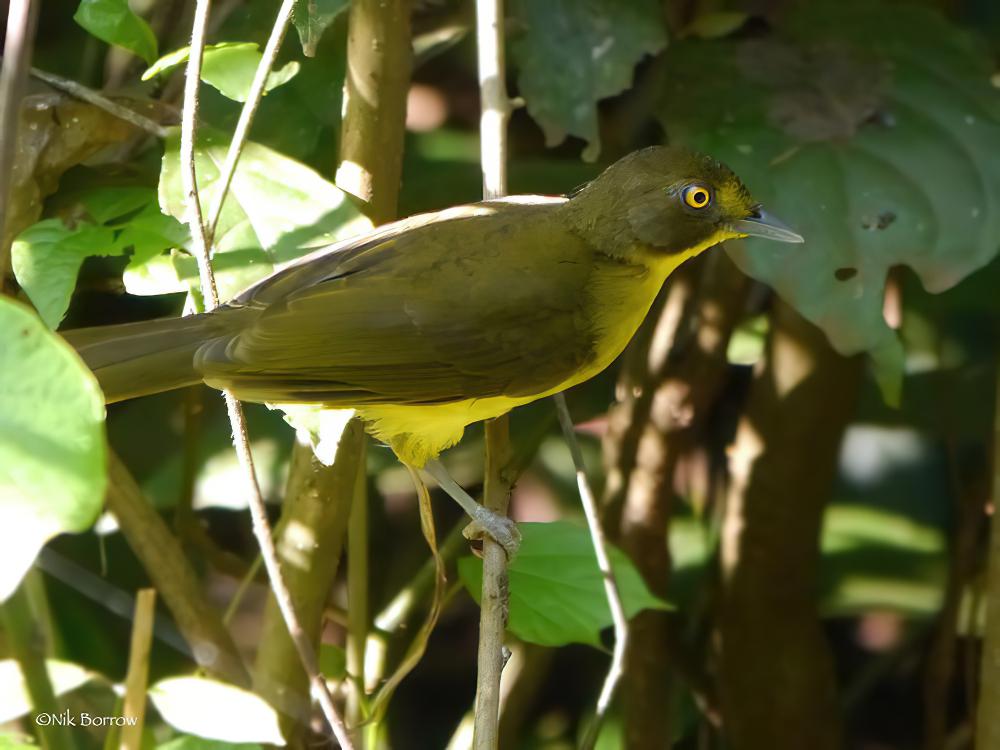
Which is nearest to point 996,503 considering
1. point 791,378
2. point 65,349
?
point 791,378

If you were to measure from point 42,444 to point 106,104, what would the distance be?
4.05 feet

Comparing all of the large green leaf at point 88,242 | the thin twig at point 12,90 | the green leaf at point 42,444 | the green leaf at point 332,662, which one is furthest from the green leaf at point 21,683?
the thin twig at point 12,90

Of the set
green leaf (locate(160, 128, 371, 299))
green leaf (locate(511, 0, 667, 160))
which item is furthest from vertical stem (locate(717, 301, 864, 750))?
green leaf (locate(160, 128, 371, 299))

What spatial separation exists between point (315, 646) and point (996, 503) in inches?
51.4

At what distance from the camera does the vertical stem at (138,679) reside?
6.73ft

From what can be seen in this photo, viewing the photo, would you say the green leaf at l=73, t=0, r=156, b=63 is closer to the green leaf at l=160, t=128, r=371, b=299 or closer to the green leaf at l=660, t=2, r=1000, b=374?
the green leaf at l=160, t=128, r=371, b=299

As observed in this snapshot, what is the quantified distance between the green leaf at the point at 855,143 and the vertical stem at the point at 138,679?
1219 millimetres

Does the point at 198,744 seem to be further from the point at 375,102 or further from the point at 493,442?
the point at 375,102

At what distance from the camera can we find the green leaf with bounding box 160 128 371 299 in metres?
1.92

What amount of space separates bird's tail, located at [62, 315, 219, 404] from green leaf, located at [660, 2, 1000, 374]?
0.98 metres

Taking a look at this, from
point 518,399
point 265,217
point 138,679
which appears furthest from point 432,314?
point 138,679

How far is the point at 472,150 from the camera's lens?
3072 millimetres

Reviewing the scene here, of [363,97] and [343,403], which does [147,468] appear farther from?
[363,97]

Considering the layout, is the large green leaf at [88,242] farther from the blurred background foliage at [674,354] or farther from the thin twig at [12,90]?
the thin twig at [12,90]
